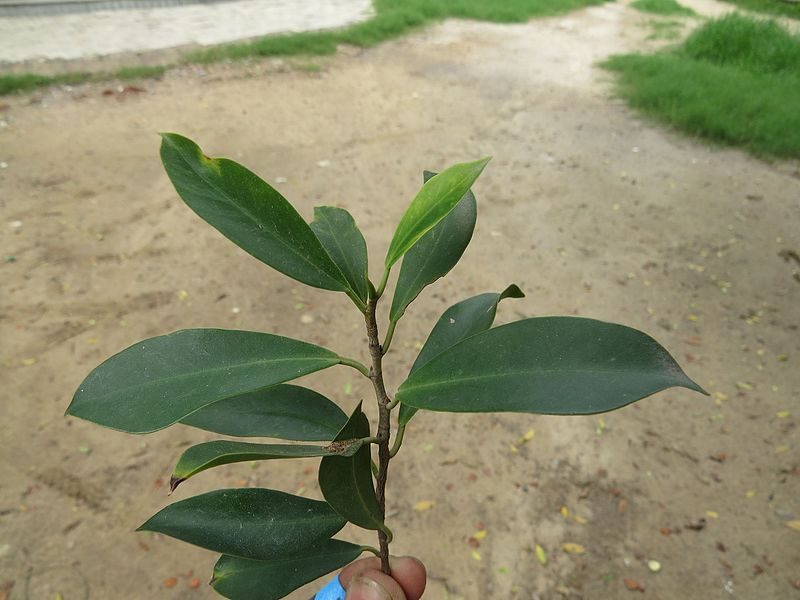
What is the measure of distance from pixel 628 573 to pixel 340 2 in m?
6.24

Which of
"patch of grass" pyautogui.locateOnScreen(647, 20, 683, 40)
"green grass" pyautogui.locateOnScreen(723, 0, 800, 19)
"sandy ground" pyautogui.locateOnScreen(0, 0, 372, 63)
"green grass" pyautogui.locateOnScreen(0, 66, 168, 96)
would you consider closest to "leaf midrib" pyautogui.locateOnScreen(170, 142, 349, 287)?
"green grass" pyautogui.locateOnScreen(0, 66, 168, 96)

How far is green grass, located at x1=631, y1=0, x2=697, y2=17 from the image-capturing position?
275 inches

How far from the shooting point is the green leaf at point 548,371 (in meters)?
0.47

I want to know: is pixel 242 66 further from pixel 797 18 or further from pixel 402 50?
pixel 797 18

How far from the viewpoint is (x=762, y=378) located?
2201mm

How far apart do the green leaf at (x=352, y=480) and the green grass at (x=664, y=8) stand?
7.87 m

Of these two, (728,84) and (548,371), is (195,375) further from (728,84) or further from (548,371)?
(728,84)

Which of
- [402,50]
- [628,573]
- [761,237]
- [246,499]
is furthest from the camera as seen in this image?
[402,50]

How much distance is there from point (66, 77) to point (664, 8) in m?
6.40

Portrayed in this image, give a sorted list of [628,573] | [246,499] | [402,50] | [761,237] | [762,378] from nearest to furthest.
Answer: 1. [246,499]
2. [628,573]
3. [762,378]
4. [761,237]
5. [402,50]

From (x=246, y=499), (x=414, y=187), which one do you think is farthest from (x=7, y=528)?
(x=414, y=187)

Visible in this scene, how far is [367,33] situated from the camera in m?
5.32

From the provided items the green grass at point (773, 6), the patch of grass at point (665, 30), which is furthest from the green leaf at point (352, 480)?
the green grass at point (773, 6)

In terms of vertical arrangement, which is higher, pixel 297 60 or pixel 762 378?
pixel 297 60
